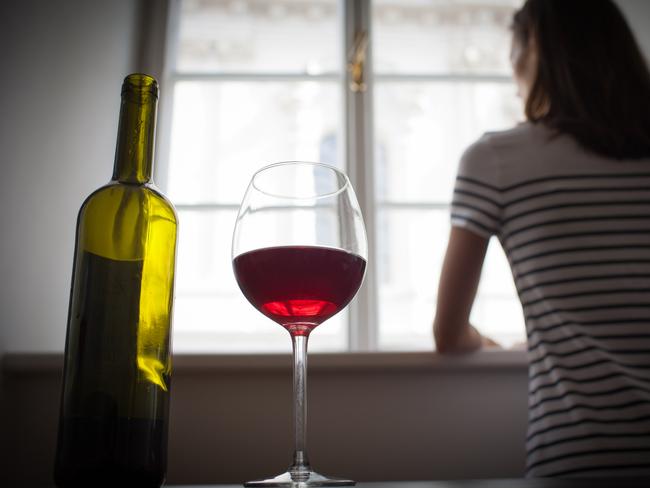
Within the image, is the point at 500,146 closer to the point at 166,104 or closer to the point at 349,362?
the point at 349,362

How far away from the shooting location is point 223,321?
1.56 metres

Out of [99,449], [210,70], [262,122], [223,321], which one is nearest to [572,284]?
[99,449]

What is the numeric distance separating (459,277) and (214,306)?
77cm

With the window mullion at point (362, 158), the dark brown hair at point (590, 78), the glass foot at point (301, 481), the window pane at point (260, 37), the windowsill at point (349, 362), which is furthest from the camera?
the window pane at point (260, 37)

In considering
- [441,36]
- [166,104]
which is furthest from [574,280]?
[166,104]

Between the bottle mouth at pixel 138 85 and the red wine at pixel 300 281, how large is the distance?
0.66 feet

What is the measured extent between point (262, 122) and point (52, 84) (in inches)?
25.0

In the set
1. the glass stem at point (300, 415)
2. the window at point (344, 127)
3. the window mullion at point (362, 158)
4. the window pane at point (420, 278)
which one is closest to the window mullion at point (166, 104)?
the window at point (344, 127)

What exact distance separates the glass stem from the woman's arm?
509mm

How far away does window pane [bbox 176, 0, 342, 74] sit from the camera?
5.89 feet

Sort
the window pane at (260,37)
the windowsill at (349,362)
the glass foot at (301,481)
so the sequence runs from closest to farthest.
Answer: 1. the glass foot at (301,481)
2. the windowsill at (349,362)
3. the window pane at (260,37)

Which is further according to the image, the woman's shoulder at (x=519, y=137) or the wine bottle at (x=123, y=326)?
the woman's shoulder at (x=519, y=137)

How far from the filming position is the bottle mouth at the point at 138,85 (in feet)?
2.00

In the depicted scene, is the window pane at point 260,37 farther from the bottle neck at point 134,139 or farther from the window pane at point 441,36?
the bottle neck at point 134,139
